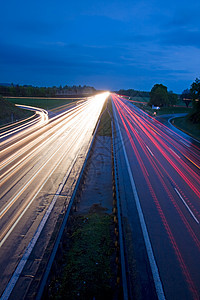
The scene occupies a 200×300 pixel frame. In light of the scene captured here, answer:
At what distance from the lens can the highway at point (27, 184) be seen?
8.22 meters

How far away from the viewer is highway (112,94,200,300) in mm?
7453

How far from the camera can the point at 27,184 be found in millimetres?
13703

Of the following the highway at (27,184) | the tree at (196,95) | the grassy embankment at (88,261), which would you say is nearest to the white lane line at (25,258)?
the highway at (27,184)

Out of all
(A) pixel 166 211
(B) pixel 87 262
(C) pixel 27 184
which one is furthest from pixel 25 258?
(A) pixel 166 211

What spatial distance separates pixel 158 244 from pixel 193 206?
4.30 m

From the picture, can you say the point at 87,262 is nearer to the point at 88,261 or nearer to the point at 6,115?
the point at 88,261

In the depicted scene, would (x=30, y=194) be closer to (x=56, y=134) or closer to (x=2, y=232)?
(x=2, y=232)

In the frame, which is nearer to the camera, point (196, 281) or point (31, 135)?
point (196, 281)

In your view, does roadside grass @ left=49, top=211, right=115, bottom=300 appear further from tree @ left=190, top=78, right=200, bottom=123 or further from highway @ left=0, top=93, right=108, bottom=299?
tree @ left=190, top=78, right=200, bottom=123

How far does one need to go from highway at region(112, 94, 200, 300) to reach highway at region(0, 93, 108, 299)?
4.20 meters

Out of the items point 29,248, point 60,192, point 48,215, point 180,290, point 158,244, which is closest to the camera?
point 180,290

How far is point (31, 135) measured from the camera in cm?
2747

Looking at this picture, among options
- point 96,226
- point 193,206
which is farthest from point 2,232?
point 193,206

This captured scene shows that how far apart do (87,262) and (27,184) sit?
297 inches
